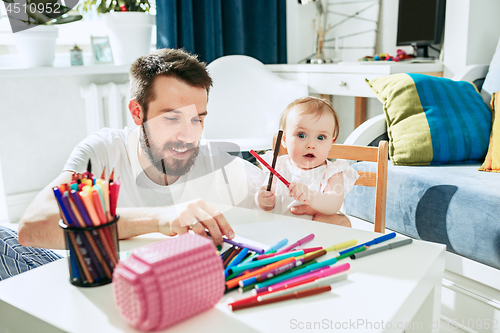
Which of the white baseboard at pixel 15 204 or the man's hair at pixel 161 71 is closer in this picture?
the man's hair at pixel 161 71

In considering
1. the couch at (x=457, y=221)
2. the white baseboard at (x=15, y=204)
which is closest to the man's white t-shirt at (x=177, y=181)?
the couch at (x=457, y=221)

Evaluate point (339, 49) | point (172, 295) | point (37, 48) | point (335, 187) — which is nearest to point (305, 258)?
point (172, 295)

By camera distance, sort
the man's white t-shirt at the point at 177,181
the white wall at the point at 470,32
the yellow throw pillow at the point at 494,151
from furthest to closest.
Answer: the white wall at the point at 470,32, the yellow throw pillow at the point at 494,151, the man's white t-shirt at the point at 177,181

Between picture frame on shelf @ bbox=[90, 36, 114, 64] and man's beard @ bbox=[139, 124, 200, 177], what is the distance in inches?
68.4

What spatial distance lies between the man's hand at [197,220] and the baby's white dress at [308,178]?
1.24 feet

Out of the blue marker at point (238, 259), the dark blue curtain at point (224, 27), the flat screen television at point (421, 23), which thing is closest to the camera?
the blue marker at point (238, 259)

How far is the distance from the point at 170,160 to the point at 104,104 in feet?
5.61

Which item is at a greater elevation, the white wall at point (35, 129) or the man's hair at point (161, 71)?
the man's hair at point (161, 71)

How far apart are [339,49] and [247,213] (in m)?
2.18

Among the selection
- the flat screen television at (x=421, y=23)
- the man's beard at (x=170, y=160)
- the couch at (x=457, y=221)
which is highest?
the flat screen television at (x=421, y=23)

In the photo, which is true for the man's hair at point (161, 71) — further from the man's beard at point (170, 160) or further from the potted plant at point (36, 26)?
the potted plant at point (36, 26)

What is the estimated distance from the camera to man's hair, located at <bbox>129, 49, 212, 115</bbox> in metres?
0.84

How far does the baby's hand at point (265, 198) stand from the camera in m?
0.91

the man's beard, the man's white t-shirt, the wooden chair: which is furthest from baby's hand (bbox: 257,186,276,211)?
the wooden chair
